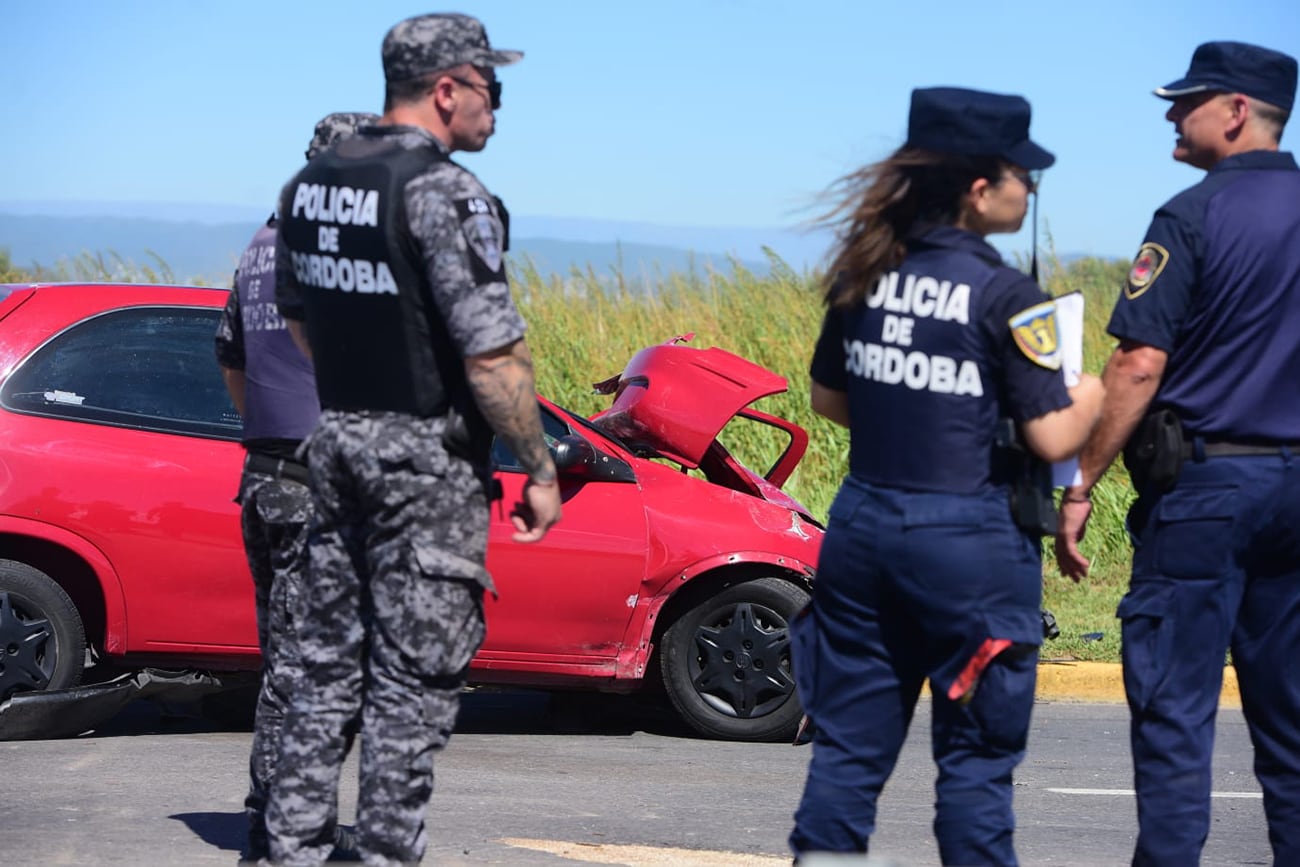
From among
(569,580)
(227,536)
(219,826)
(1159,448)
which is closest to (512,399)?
(1159,448)

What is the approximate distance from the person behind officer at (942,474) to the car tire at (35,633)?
3611 mm

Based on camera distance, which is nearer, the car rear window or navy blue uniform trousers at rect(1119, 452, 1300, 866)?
navy blue uniform trousers at rect(1119, 452, 1300, 866)

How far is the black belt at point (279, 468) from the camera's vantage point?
4.43 meters

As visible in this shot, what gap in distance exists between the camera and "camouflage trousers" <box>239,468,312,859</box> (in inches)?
171

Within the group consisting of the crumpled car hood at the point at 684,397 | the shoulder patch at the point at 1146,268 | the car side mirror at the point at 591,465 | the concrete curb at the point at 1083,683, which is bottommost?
the concrete curb at the point at 1083,683

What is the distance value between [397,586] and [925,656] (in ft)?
3.67

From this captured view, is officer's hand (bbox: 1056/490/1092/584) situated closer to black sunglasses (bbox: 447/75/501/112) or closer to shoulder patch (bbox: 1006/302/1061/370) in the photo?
shoulder patch (bbox: 1006/302/1061/370)

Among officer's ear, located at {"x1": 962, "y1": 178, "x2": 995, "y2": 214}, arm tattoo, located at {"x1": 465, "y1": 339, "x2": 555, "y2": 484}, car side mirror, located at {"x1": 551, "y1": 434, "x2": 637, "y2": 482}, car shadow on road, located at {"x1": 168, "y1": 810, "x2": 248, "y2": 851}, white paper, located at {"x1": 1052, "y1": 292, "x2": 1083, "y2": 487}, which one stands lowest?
car shadow on road, located at {"x1": 168, "y1": 810, "x2": 248, "y2": 851}

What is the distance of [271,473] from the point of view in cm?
445

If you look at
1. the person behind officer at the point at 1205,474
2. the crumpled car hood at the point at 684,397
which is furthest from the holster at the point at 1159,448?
the crumpled car hood at the point at 684,397

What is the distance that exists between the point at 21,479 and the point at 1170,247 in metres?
4.16

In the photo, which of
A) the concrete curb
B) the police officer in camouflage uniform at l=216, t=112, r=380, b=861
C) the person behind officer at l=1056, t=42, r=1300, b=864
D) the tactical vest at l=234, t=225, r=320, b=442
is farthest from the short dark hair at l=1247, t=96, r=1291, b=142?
the concrete curb

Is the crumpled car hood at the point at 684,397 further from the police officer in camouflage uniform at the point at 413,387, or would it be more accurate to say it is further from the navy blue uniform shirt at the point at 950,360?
the navy blue uniform shirt at the point at 950,360

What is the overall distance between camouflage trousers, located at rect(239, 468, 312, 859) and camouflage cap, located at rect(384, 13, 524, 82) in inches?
47.8
